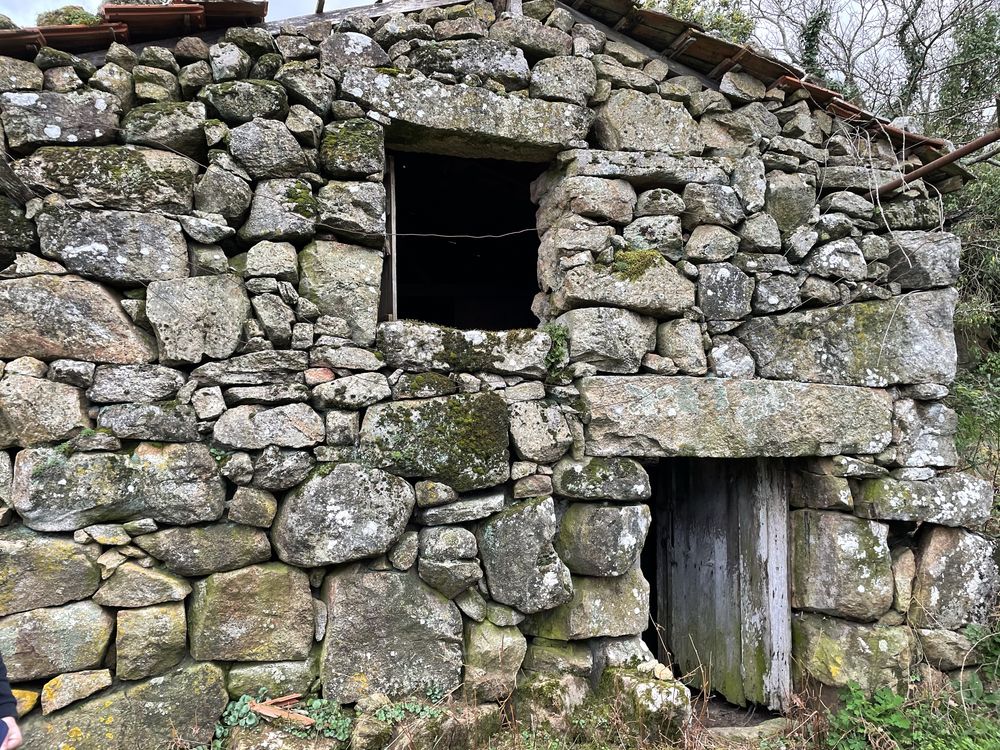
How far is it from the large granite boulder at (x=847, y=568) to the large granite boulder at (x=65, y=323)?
136 inches

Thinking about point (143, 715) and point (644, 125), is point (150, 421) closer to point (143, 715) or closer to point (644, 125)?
point (143, 715)

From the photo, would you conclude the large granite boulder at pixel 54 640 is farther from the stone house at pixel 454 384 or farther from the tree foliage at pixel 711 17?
the tree foliage at pixel 711 17

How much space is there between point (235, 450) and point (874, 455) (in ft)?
10.6

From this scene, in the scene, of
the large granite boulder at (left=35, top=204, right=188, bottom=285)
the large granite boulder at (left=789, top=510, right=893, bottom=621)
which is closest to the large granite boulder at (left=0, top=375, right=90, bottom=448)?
the large granite boulder at (left=35, top=204, right=188, bottom=285)

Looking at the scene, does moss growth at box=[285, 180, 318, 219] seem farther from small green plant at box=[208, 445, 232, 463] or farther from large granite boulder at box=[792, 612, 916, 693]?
large granite boulder at box=[792, 612, 916, 693]

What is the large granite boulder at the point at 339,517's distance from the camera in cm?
250

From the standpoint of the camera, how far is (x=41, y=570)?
7.45 feet

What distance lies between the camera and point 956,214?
143 inches

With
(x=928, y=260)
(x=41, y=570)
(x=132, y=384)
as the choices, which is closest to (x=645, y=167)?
(x=928, y=260)

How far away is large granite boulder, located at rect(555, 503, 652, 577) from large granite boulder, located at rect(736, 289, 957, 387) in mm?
1134

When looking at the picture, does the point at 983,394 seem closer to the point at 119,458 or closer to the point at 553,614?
the point at 553,614

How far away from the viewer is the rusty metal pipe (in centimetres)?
276

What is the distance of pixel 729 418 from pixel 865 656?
1467mm

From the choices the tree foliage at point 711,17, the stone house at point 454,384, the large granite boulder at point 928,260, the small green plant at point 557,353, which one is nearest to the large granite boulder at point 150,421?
the stone house at point 454,384
